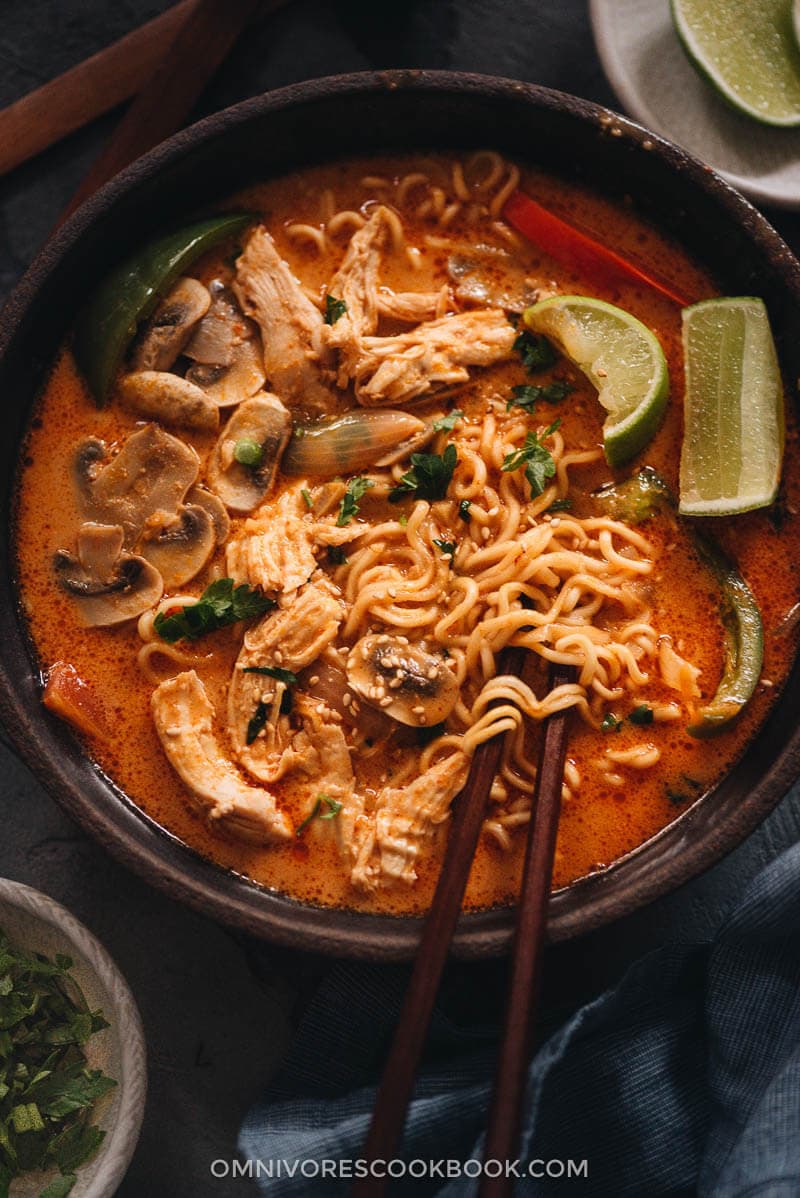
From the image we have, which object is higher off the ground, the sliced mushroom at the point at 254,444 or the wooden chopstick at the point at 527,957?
the sliced mushroom at the point at 254,444

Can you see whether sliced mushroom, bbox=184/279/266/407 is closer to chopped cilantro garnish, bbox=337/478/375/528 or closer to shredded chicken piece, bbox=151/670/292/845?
chopped cilantro garnish, bbox=337/478/375/528

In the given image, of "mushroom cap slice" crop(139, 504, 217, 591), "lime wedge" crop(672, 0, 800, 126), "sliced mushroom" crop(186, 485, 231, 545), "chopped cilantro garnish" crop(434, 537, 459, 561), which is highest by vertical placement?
"lime wedge" crop(672, 0, 800, 126)

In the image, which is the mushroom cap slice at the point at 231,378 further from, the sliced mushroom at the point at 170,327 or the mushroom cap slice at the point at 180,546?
the mushroom cap slice at the point at 180,546

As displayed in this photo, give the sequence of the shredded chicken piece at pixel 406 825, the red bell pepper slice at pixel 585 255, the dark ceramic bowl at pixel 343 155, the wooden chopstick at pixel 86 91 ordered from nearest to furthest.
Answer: the dark ceramic bowl at pixel 343 155
the shredded chicken piece at pixel 406 825
the red bell pepper slice at pixel 585 255
the wooden chopstick at pixel 86 91

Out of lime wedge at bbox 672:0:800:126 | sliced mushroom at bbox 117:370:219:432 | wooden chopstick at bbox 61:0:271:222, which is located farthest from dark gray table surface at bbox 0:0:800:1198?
sliced mushroom at bbox 117:370:219:432

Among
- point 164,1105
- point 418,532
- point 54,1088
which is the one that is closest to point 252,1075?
point 164,1105

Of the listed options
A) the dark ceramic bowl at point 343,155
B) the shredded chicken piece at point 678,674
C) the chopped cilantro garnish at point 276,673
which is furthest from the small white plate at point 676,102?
the chopped cilantro garnish at point 276,673
